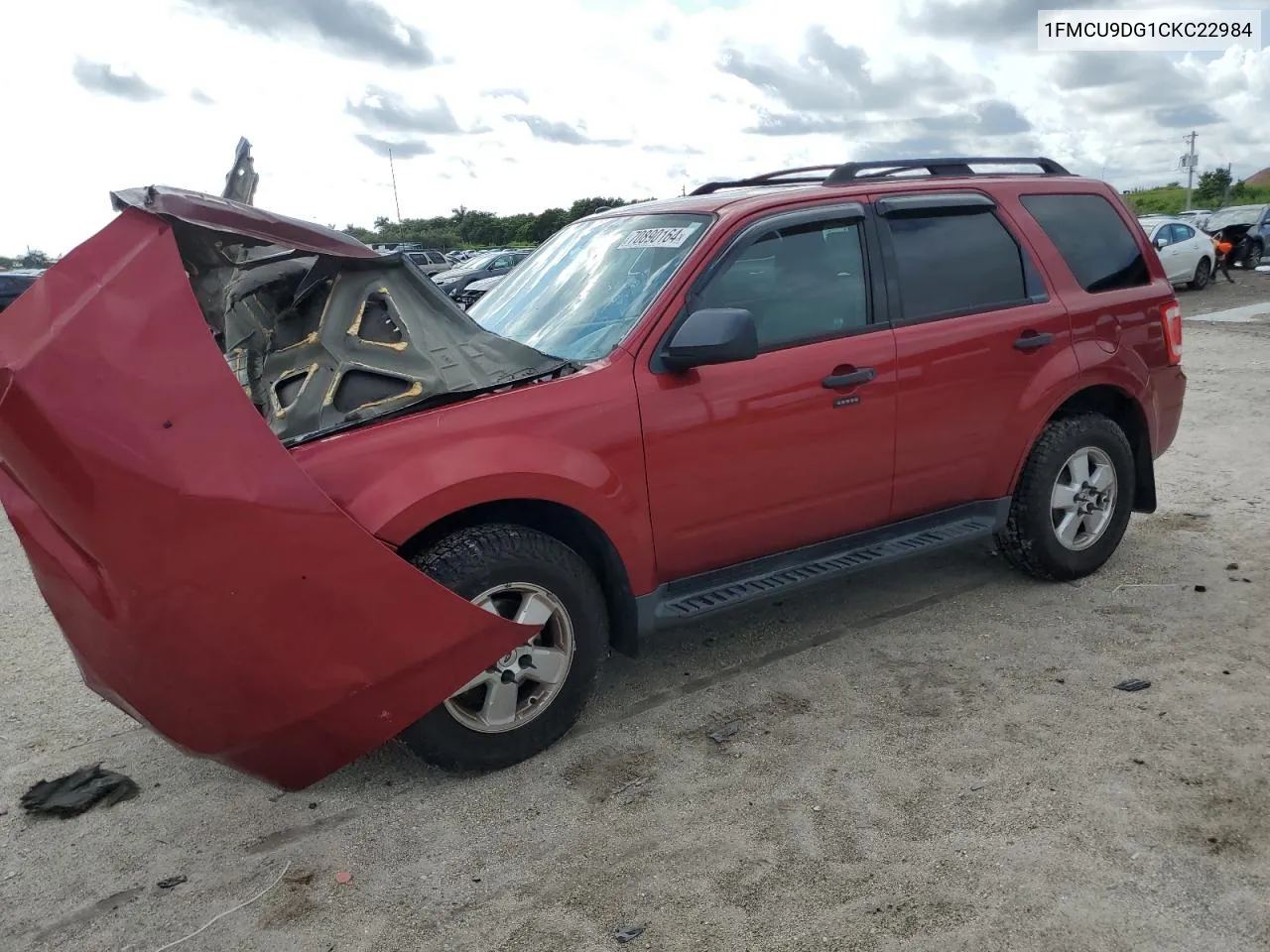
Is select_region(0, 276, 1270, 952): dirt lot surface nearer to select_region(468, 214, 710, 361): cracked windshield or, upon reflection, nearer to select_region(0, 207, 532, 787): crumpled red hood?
select_region(0, 207, 532, 787): crumpled red hood

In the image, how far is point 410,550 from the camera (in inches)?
123

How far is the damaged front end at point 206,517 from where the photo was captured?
2.55 meters

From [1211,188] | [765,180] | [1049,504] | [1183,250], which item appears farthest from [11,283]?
[1211,188]

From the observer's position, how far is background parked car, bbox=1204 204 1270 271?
21.9 metres

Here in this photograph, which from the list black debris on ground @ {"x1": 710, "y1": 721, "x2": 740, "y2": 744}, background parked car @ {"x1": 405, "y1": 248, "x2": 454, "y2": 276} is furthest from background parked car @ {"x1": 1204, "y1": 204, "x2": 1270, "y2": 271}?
black debris on ground @ {"x1": 710, "y1": 721, "x2": 740, "y2": 744}

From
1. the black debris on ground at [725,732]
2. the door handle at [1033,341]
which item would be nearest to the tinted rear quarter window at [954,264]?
the door handle at [1033,341]

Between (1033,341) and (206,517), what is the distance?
3452mm

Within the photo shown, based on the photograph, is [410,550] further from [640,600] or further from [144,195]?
[144,195]

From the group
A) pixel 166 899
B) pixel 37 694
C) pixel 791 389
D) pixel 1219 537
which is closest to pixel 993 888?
pixel 791 389

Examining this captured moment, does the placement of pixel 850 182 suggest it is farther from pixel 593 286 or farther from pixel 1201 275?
pixel 1201 275

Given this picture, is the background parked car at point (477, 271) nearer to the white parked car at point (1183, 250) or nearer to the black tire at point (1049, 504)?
the white parked car at point (1183, 250)

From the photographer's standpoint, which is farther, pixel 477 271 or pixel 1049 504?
pixel 477 271

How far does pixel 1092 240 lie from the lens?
4656 mm

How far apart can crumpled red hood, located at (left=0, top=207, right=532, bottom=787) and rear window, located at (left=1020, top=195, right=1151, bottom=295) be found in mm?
3362
